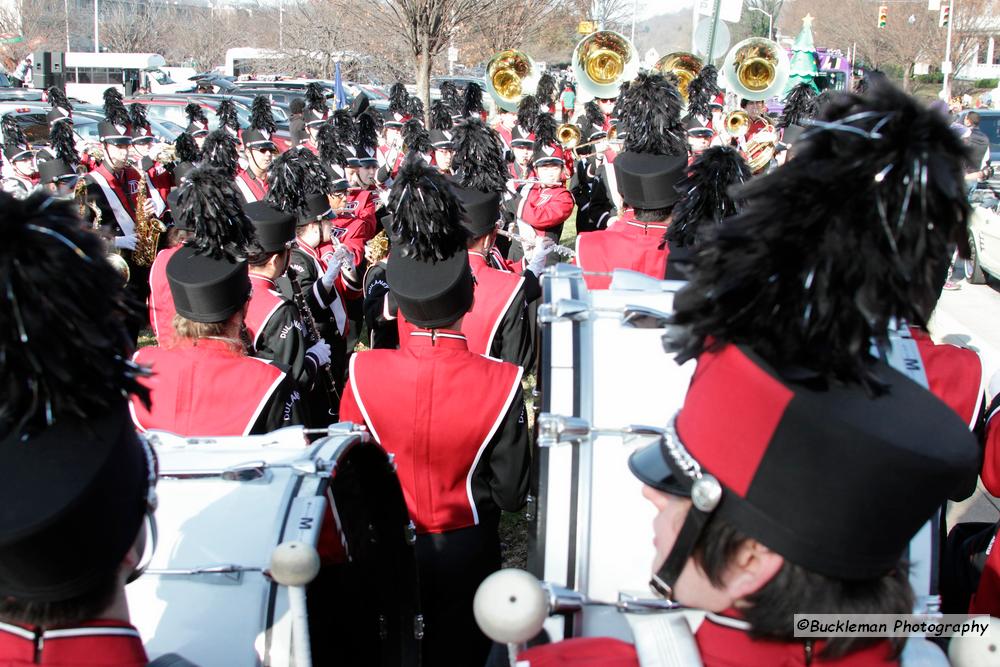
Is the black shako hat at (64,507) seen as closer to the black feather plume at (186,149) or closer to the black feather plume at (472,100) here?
the black feather plume at (186,149)

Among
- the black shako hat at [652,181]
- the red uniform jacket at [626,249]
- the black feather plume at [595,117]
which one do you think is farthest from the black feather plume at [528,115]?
the red uniform jacket at [626,249]

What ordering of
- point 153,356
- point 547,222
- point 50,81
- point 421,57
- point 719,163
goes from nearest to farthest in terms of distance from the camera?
point 153,356 → point 719,163 → point 547,222 → point 421,57 → point 50,81

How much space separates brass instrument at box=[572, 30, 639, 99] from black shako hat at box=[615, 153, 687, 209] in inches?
365

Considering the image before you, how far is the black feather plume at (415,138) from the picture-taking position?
9.55 metres

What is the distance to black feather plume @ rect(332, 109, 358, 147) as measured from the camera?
30.0 feet

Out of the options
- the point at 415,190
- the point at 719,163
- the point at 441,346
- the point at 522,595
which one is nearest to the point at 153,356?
the point at 441,346

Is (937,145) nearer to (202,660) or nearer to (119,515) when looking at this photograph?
(119,515)

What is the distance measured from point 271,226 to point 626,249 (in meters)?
1.77

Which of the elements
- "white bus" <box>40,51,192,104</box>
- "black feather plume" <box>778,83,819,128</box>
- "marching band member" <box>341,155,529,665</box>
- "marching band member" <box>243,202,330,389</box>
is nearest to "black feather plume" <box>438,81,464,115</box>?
"black feather plume" <box>778,83,819,128</box>

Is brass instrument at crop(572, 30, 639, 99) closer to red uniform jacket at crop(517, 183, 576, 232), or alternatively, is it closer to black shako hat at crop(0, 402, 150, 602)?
red uniform jacket at crop(517, 183, 576, 232)

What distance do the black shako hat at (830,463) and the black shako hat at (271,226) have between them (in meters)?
3.30

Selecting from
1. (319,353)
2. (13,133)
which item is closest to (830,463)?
(319,353)

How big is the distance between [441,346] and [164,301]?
225 centimetres

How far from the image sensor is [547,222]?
8.05 meters
